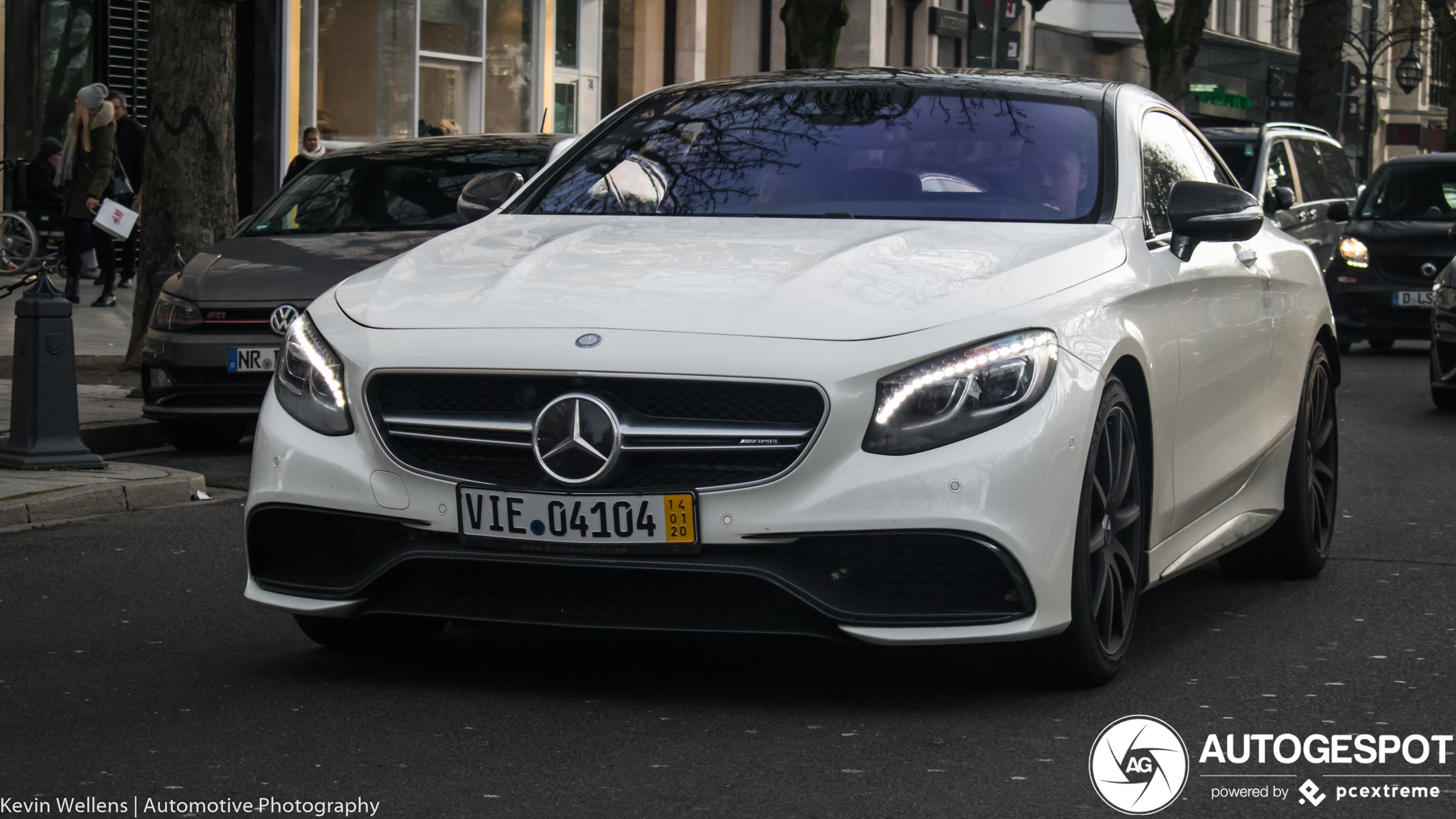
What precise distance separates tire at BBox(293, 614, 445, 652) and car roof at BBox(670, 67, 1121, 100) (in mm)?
1946

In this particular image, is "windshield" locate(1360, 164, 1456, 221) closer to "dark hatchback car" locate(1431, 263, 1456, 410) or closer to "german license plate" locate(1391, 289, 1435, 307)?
"german license plate" locate(1391, 289, 1435, 307)

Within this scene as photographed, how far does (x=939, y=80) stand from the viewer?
5.93 metres

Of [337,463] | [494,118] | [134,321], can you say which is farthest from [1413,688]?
[494,118]

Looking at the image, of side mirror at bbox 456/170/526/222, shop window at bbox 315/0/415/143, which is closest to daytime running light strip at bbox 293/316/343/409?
side mirror at bbox 456/170/526/222

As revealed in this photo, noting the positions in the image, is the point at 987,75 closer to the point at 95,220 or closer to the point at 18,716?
the point at 18,716

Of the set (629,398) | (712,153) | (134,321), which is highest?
(712,153)

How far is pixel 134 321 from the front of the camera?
13398 millimetres

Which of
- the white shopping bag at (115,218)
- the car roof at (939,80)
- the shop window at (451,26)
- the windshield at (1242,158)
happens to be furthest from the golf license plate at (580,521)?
the shop window at (451,26)

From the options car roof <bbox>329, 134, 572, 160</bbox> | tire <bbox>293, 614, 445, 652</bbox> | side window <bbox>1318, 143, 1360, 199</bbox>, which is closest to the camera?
tire <bbox>293, 614, 445, 652</bbox>

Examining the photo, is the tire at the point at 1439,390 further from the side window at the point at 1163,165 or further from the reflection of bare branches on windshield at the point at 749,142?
the reflection of bare branches on windshield at the point at 749,142

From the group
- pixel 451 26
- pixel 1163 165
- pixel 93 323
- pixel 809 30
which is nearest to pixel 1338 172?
pixel 809 30

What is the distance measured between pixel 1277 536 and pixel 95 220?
935cm

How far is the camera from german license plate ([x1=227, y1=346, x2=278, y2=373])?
391 inches

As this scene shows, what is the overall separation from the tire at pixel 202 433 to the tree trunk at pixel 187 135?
2.55 meters
